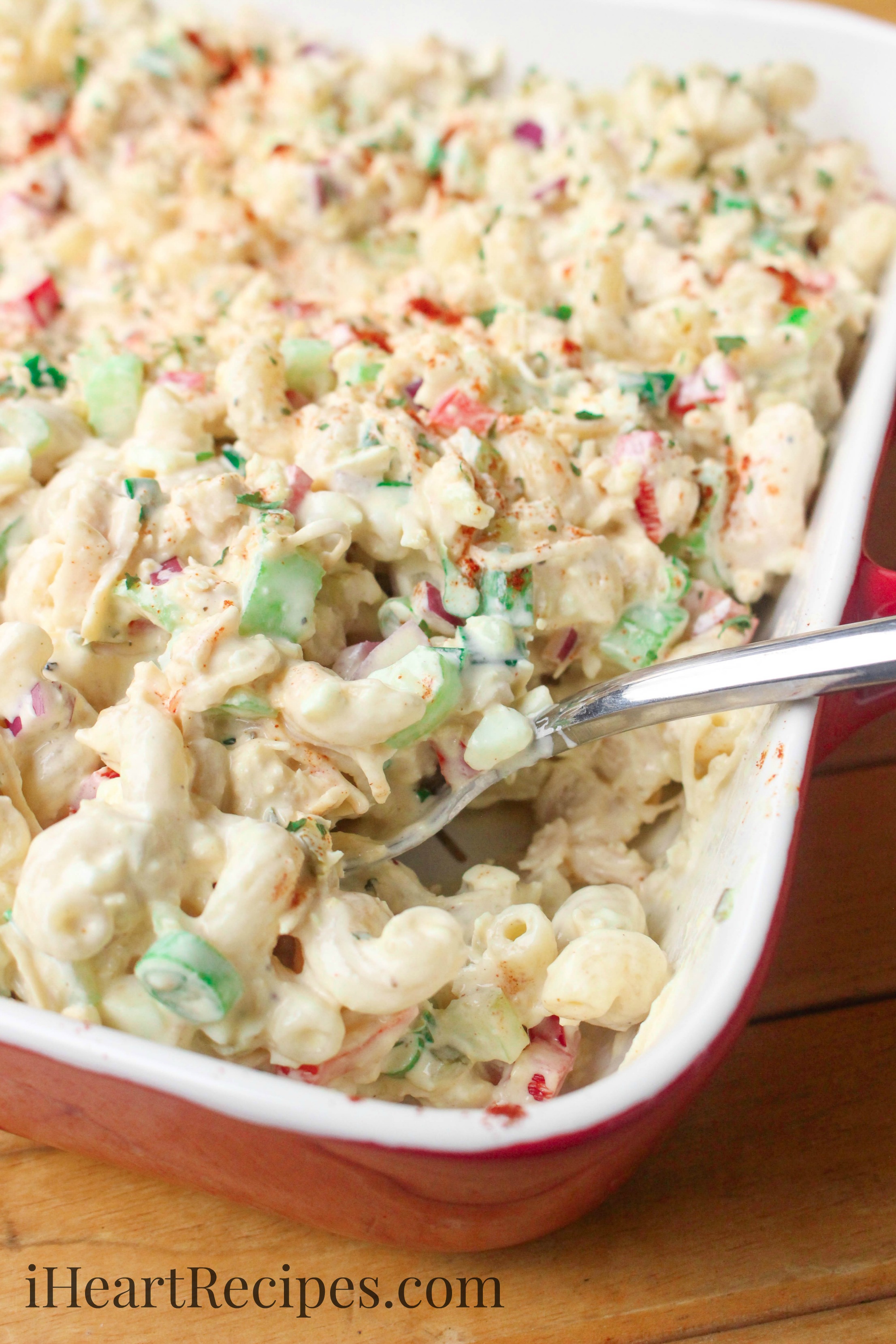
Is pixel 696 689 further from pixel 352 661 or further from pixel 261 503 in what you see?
pixel 261 503

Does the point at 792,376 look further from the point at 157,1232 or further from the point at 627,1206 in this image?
the point at 157,1232

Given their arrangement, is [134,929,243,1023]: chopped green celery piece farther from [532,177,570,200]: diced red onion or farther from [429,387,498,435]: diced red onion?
[532,177,570,200]: diced red onion

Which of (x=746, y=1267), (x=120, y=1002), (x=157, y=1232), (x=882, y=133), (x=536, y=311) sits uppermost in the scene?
(x=882, y=133)

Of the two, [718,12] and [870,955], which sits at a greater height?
[718,12]

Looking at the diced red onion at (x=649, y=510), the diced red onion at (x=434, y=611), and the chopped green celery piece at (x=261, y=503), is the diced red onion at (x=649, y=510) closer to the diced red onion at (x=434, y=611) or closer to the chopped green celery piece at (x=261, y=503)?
the diced red onion at (x=434, y=611)

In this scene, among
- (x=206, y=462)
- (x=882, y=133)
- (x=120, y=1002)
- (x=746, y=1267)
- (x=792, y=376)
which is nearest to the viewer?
(x=120, y=1002)

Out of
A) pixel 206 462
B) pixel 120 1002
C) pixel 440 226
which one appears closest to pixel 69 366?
pixel 206 462

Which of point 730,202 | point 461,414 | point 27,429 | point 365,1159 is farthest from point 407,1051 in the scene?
point 730,202

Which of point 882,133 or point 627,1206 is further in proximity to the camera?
point 882,133
